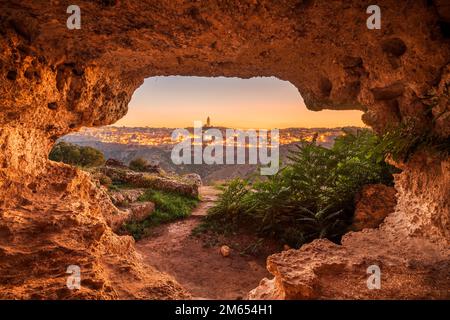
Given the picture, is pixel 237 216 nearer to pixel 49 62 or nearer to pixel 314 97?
pixel 314 97

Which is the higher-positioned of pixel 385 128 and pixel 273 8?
pixel 273 8

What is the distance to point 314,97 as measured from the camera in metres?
3.61

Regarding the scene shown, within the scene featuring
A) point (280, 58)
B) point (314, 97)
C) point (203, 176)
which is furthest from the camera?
point (203, 176)

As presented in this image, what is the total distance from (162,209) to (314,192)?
459 cm

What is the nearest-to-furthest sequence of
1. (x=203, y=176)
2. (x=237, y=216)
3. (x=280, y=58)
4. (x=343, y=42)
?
(x=343, y=42) < (x=280, y=58) < (x=237, y=216) < (x=203, y=176)

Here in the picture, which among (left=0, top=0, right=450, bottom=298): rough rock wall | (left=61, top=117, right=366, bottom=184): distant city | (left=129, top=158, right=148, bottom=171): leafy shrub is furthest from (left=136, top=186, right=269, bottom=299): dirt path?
(left=61, top=117, right=366, bottom=184): distant city

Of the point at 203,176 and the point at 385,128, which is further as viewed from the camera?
the point at 203,176

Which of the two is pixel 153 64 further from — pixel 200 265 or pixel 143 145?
pixel 143 145

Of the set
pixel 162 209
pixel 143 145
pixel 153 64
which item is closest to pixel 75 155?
pixel 162 209

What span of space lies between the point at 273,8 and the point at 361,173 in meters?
4.09

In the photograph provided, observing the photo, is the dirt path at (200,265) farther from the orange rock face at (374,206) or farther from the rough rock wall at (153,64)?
the orange rock face at (374,206)

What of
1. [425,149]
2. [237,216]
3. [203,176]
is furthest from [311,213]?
[203,176]

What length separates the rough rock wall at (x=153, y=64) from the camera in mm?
1927

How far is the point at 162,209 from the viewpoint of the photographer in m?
7.97
